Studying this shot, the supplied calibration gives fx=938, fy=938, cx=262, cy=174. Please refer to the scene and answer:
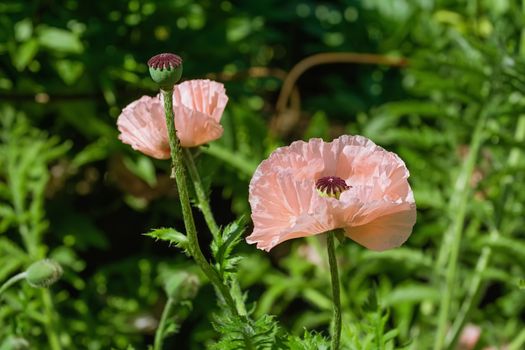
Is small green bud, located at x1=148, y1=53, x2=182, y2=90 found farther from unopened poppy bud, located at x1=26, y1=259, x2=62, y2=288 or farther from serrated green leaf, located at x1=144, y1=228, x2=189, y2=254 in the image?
unopened poppy bud, located at x1=26, y1=259, x2=62, y2=288

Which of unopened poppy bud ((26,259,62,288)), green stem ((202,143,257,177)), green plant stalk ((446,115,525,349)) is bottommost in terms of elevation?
green plant stalk ((446,115,525,349))

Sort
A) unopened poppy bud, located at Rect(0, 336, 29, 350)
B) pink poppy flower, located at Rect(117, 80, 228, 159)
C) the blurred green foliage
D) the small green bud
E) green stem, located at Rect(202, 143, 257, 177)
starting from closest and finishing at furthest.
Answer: the small green bud, pink poppy flower, located at Rect(117, 80, 228, 159), unopened poppy bud, located at Rect(0, 336, 29, 350), the blurred green foliage, green stem, located at Rect(202, 143, 257, 177)

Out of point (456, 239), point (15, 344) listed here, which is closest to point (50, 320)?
point (15, 344)

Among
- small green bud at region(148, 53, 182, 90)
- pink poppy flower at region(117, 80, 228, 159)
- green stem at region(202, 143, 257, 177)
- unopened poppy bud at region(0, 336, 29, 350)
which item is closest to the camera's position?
small green bud at region(148, 53, 182, 90)

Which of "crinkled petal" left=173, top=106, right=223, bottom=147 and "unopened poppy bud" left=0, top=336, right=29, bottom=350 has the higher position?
"crinkled petal" left=173, top=106, right=223, bottom=147

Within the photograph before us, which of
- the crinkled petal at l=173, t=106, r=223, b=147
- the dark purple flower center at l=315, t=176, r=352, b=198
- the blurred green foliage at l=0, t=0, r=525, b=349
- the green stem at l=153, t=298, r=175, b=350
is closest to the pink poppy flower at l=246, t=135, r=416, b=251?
the dark purple flower center at l=315, t=176, r=352, b=198

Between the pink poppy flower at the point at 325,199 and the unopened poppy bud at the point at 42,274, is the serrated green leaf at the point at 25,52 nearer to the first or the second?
the unopened poppy bud at the point at 42,274

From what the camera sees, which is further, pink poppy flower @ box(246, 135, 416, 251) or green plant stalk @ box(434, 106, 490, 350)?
green plant stalk @ box(434, 106, 490, 350)

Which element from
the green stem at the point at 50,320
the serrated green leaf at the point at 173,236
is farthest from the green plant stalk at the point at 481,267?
the serrated green leaf at the point at 173,236
